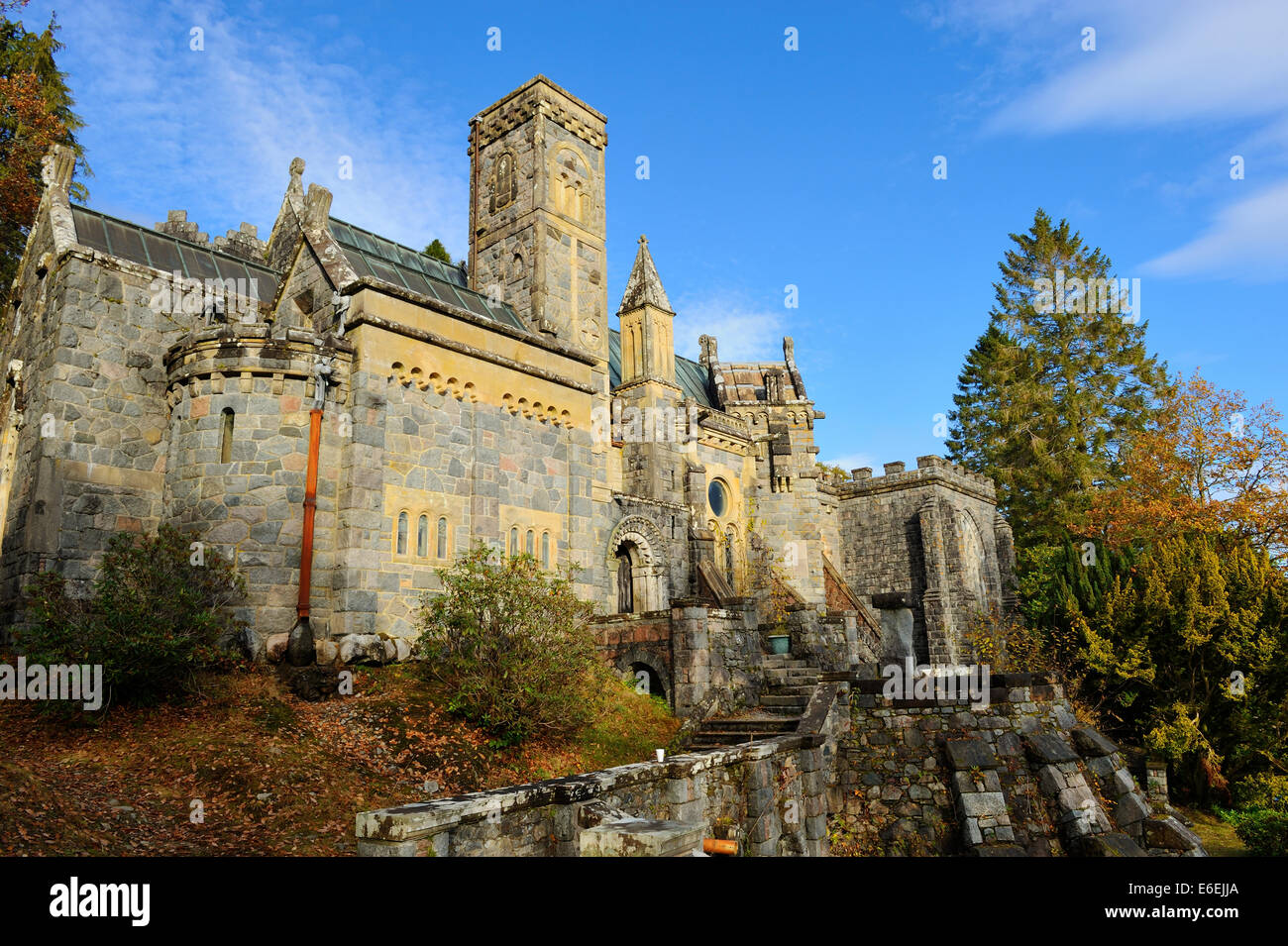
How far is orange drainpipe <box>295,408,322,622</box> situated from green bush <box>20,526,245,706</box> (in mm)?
979

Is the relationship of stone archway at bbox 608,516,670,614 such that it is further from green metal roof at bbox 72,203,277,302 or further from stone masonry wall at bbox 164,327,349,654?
green metal roof at bbox 72,203,277,302

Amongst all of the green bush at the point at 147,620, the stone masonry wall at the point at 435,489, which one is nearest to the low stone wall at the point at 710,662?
the stone masonry wall at the point at 435,489

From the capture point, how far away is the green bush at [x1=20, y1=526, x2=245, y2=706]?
10375 millimetres

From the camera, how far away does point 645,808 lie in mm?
8445

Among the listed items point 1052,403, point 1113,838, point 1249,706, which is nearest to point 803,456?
point 1052,403

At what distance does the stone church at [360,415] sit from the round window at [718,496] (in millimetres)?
5346

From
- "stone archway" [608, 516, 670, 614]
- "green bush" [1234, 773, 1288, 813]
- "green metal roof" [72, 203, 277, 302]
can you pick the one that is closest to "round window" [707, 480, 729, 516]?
"stone archway" [608, 516, 670, 614]

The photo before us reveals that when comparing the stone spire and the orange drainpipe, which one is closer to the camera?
the orange drainpipe

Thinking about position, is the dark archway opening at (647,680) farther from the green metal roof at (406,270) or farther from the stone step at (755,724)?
the green metal roof at (406,270)

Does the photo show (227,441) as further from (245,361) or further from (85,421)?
(85,421)

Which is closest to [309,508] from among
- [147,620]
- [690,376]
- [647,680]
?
[147,620]

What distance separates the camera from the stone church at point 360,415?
45.3 feet

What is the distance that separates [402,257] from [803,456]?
18.1 metres

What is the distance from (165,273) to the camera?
1581 cm
